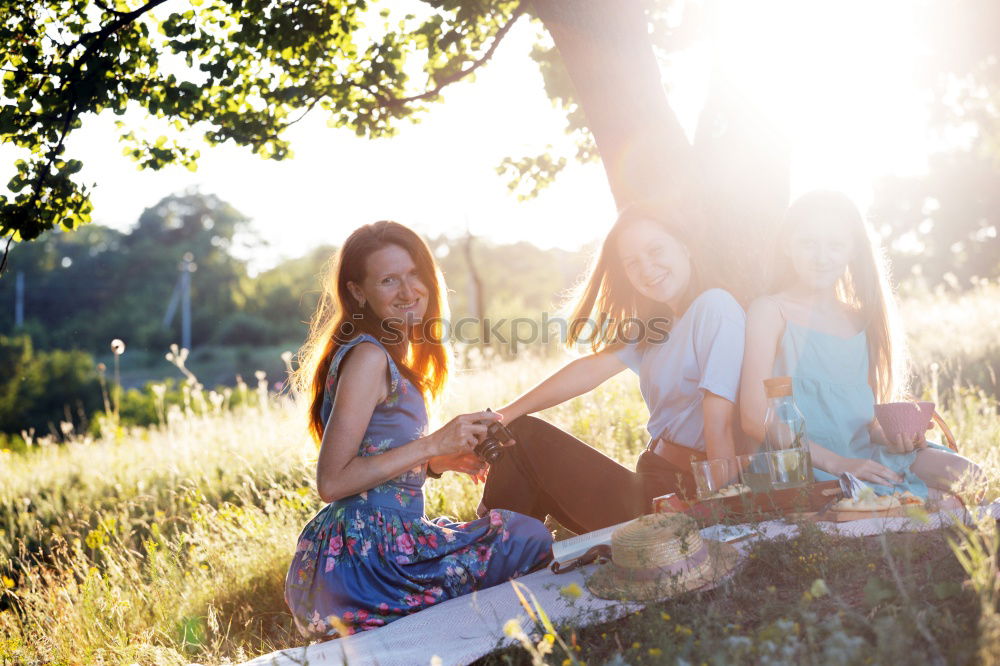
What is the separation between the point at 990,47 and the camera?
1591 cm

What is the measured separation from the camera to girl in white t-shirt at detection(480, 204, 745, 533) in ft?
12.1

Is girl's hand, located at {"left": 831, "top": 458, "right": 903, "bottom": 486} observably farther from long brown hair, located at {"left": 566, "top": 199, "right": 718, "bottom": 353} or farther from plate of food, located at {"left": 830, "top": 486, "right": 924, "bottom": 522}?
long brown hair, located at {"left": 566, "top": 199, "right": 718, "bottom": 353}

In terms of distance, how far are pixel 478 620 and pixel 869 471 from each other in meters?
1.68

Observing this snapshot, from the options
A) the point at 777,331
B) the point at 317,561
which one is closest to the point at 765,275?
the point at 777,331

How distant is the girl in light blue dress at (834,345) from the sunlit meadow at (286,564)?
0.48 metres

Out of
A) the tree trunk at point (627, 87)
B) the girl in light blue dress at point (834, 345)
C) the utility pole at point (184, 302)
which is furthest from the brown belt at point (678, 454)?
the utility pole at point (184, 302)

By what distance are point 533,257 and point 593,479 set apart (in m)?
51.2

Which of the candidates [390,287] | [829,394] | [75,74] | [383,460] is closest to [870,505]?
[829,394]

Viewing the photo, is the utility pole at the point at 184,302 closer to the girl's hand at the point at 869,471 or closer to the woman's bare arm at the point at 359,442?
the woman's bare arm at the point at 359,442

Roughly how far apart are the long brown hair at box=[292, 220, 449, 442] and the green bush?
767 inches

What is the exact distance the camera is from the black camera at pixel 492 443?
3410 millimetres

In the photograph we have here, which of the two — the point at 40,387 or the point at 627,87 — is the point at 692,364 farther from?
the point at 40,387

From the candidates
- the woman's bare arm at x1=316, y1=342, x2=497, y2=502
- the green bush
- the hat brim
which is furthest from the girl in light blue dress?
the green bush

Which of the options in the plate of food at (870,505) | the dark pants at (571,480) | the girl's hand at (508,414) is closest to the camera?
the plate of food at (870,505)
